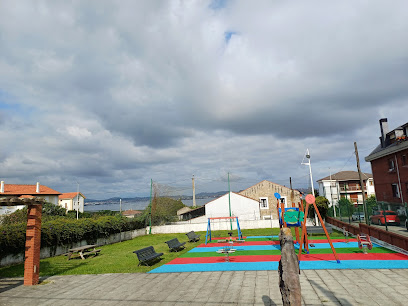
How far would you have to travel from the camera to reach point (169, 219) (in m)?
29.7

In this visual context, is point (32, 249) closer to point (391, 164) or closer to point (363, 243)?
point (363, 243)

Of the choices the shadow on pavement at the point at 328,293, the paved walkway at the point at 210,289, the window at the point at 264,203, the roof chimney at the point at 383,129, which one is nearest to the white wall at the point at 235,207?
the window at the point at 264,203

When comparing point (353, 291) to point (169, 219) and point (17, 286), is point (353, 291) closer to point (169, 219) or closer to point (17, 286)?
point (17, 286)

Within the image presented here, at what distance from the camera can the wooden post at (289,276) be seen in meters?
4.80

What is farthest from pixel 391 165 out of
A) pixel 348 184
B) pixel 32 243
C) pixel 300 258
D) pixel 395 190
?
pixel 32 243

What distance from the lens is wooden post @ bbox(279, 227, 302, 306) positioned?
480cm

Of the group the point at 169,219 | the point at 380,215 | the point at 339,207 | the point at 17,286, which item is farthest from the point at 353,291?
the point at 169,219

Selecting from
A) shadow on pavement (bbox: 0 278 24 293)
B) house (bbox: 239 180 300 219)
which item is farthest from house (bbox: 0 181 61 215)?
shadow on pavement (bbox: 0 278 24 293)

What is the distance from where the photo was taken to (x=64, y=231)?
16.9 meters

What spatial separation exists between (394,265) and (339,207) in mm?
15009

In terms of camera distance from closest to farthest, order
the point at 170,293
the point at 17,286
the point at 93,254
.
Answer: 1. the point at 170,293
2. the point at 17,286
3. the point at 93,254

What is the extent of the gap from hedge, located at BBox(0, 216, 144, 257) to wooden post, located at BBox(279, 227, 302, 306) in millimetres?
14105

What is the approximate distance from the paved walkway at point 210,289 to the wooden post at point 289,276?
2032mm

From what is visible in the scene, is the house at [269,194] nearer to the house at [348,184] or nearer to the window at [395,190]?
the window at [395,190]
